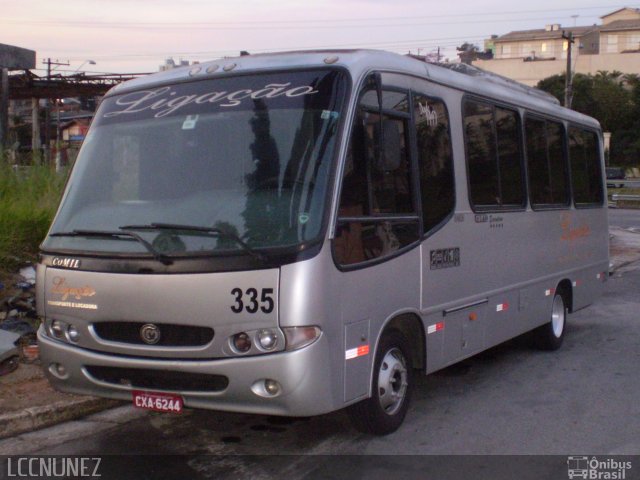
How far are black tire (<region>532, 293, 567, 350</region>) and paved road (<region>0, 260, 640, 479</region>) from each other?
118 cm

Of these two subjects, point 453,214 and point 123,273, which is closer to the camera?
point 123,273

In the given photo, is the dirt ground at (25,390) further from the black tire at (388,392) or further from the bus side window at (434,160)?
the bus side window at (434,160)

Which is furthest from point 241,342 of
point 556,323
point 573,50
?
point 573,50

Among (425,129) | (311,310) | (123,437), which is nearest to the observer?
(311,310)

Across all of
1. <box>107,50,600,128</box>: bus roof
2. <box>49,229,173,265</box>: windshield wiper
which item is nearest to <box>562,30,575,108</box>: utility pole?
<box>107,50,600,128</box>: bus roof

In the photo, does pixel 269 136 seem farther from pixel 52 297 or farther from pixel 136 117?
pixel 52 297

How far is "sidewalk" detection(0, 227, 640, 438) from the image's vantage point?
652 centimetres

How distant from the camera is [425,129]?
6.86 meters

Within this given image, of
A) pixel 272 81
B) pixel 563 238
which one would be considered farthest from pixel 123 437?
pixel 563 238

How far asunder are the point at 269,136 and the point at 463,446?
2740 millimetres

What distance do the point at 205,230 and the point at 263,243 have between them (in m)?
0.40

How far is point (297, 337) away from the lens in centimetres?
515

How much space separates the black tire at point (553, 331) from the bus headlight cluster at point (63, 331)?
19.6 feet

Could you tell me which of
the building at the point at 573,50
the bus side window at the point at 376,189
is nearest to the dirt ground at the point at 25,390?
Answer: the bus side window at the point at 376,189
